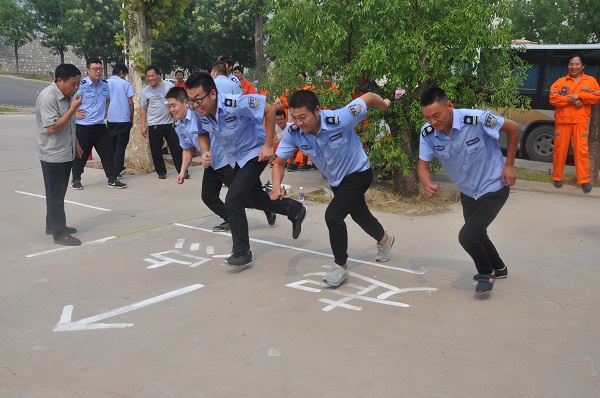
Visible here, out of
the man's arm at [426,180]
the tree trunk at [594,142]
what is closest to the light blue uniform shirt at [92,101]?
the man's arm at [426,180]

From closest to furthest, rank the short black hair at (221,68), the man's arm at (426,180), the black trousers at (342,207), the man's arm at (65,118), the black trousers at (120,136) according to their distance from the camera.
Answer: the man's arm at (426,180)
the black trousers at (342,207)
the man's arm at (65,118)
the black trousers at (120,136)
the short black hair at (221,68)

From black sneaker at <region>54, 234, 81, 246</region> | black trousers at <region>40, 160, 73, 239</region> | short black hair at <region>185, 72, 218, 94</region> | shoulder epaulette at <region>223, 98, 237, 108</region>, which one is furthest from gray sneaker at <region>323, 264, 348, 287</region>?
black trousers at <region>40, 160, 73, 239</region>

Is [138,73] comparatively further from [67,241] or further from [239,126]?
[239,126]

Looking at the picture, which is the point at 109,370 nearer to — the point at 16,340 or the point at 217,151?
the point at 16,340

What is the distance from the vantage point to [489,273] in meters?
4.83

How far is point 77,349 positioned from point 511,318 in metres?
2.85

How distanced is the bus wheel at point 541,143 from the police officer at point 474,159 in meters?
8.77

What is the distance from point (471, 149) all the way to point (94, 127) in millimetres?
6261

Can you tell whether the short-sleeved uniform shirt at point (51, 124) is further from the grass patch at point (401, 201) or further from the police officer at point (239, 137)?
the grass patch at point (401, 201)

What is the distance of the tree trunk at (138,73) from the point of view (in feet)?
34.3

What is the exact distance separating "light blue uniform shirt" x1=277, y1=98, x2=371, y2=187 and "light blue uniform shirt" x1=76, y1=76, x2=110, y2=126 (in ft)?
16.5

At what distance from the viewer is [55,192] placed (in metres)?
A: 6.31

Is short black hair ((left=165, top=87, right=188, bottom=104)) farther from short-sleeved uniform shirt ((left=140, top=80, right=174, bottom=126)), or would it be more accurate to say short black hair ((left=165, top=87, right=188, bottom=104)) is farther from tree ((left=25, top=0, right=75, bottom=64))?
tree ((left=25, top=0, right=75, bottom=64))

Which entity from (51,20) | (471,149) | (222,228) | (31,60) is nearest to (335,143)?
(471,149)
